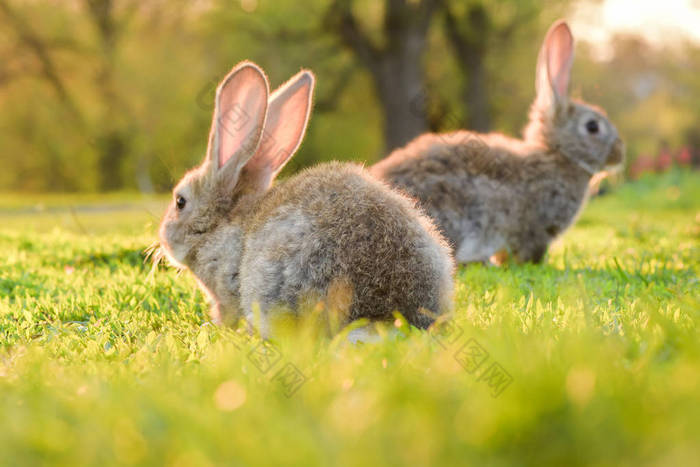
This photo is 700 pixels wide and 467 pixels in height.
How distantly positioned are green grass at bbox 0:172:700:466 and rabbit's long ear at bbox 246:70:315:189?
3.36 feet

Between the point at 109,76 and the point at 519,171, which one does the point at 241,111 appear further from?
the point at 109,76

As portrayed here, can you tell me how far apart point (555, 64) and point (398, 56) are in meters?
13.4

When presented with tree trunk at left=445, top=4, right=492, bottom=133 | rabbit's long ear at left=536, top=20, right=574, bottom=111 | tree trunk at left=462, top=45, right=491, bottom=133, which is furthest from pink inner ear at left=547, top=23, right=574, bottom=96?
tree trunk at left=462, top=45, right=491, bottom=133

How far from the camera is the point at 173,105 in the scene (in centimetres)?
3045

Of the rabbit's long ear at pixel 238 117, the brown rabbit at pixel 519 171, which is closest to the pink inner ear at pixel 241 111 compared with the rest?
the rabbit's long ear at pixel 238 117

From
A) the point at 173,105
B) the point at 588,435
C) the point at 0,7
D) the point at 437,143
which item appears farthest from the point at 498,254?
the point at 0,7

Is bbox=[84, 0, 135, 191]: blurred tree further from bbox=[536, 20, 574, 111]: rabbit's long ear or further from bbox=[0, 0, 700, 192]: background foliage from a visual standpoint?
bbox=[536, 20, 574, 111]: rabbit's long ear

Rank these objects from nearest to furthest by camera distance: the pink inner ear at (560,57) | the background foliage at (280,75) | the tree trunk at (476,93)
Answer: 1. the pink inner ear at (560,57)
2. the background foliage at (280,75)
3. the tree trunk at (476,93)

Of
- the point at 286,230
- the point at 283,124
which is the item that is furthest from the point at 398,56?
the point at 286,230

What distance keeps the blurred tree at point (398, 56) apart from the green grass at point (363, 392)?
52.0 ft

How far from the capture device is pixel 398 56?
19.4 m

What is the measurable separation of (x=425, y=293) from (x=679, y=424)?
6.21ft

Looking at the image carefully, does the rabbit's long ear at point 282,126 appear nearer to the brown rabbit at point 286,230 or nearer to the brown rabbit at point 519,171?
the brown rabbit at point 286,230

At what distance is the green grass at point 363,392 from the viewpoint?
1.47 meters
